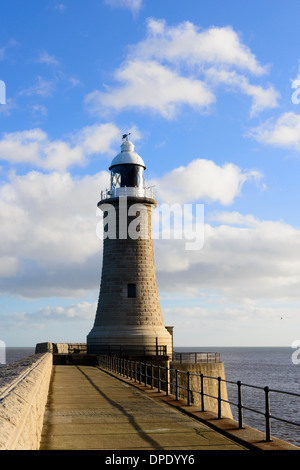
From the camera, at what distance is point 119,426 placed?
410 inches

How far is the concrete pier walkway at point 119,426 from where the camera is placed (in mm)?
8633

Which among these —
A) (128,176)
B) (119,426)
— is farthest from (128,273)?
(119,426)

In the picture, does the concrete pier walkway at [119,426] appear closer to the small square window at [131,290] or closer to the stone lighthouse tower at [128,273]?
the stone lighthouse tower at [128,273]

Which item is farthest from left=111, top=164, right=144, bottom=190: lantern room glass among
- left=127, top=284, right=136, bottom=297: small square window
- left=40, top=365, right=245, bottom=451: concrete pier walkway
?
left=40, top=365, right=245, bottom=451: concrete pier walkway

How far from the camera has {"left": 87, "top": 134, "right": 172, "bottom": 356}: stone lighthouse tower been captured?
116 feet

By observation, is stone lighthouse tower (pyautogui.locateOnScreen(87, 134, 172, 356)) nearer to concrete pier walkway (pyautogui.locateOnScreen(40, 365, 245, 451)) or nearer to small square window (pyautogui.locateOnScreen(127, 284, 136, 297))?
small square window (pyautogui.locateOnScreen(127, 284, 136, 297))

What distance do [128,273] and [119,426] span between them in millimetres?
26102

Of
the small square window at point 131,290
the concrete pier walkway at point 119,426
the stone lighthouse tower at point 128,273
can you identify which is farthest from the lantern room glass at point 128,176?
the concrete pier walkway at point 119,426

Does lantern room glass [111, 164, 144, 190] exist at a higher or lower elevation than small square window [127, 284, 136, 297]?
higher

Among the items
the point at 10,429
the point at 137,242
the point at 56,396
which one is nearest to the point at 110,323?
the point at 137,242

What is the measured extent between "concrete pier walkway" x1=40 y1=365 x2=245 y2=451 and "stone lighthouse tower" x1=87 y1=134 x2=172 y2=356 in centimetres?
1912

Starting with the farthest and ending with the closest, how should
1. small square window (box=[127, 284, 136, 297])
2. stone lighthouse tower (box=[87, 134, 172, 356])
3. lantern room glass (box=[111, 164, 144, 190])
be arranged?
lantern room glass (box=[111, 164, 144, 190]), small square window (box=[127, 284, 136, 297]), stone lighthouse tower (box=[87, 134, 172, 356])
